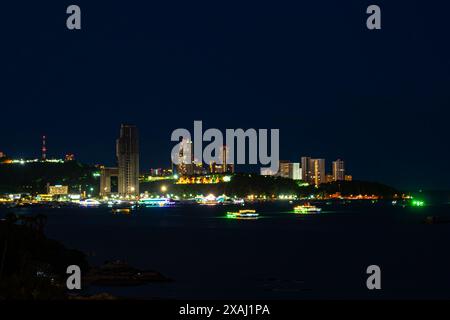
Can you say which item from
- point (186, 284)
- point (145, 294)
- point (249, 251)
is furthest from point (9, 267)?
point (249, 251)

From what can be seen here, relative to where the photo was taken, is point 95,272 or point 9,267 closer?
point 9,267

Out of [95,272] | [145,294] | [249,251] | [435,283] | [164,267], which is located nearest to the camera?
[145,294]
